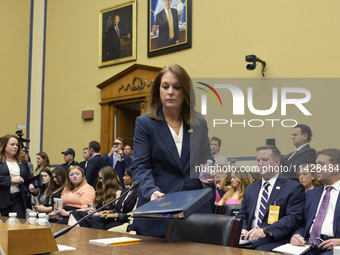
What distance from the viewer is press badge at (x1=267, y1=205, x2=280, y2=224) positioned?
3.37 meters

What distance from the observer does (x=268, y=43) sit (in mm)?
7117

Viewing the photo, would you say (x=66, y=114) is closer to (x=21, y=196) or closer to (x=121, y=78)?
(x=121, y=78)

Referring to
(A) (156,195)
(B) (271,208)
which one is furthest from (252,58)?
(A) (156,195)

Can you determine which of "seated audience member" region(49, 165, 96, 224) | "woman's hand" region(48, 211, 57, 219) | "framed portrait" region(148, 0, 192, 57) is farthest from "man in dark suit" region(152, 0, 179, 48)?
"woman's hand" region(48, 211, 57, 219)

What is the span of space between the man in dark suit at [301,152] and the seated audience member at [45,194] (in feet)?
10.8

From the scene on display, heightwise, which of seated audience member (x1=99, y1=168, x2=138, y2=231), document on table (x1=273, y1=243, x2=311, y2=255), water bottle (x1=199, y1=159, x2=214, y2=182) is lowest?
seated audience member (x1=99, y1=168, x2=138, y2=231)

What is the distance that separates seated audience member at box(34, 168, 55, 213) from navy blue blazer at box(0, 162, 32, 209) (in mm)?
381

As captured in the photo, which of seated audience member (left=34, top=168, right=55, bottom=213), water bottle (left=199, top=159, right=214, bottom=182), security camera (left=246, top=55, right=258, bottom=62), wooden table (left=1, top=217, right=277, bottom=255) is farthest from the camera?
security camera (left=246, top=55, right=258, bottom=62)

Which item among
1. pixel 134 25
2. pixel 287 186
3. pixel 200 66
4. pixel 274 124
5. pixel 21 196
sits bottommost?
pixel 21 196

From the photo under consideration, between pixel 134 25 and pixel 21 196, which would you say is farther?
pixel 134 25

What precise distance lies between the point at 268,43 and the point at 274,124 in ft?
4.50

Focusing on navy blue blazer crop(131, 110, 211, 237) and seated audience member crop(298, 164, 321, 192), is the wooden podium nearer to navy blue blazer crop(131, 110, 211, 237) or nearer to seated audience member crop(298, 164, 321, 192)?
navy blue blazer crop(131, 110, 211, 237)

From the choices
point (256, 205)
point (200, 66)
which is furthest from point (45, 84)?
point (256, 205)

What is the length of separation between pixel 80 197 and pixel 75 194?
0.28 ft
